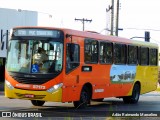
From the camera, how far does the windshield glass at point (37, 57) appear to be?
58.9 ft

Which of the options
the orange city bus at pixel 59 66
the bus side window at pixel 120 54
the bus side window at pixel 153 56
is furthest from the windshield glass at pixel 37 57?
the bus side window at pixel 153 56

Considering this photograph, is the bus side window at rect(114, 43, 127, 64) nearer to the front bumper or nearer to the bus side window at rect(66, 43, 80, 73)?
the bus side window at rect(66, 43, 80, 73)

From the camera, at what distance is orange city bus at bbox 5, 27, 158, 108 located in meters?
17.9

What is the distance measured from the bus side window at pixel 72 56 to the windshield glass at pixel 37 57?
39 cm

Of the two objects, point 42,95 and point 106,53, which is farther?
point 106,53

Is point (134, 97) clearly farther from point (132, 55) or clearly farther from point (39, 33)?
point (39, 33)

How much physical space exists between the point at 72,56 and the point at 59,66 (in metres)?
0.85

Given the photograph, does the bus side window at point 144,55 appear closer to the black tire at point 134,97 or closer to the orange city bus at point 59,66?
the black tire at point 134,97

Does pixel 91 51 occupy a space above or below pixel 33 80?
above

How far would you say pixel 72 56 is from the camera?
61.2 ft

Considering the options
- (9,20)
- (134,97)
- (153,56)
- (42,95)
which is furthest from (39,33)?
(9,20)

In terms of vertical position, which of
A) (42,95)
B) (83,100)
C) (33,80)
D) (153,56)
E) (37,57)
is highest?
(153,56)

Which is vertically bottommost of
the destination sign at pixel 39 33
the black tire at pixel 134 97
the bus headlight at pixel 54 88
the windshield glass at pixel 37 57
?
the black tire at pixel 134 97

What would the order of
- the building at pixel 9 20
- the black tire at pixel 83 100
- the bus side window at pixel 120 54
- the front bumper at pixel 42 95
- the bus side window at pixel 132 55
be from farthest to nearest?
1. the building at pixel 9 20
2. the bus side window at pixel 132 55
3. the bus side window at pixel 120 54
4. the black tire at pixel 83 100
5. the front bumper at pixel 42 95
